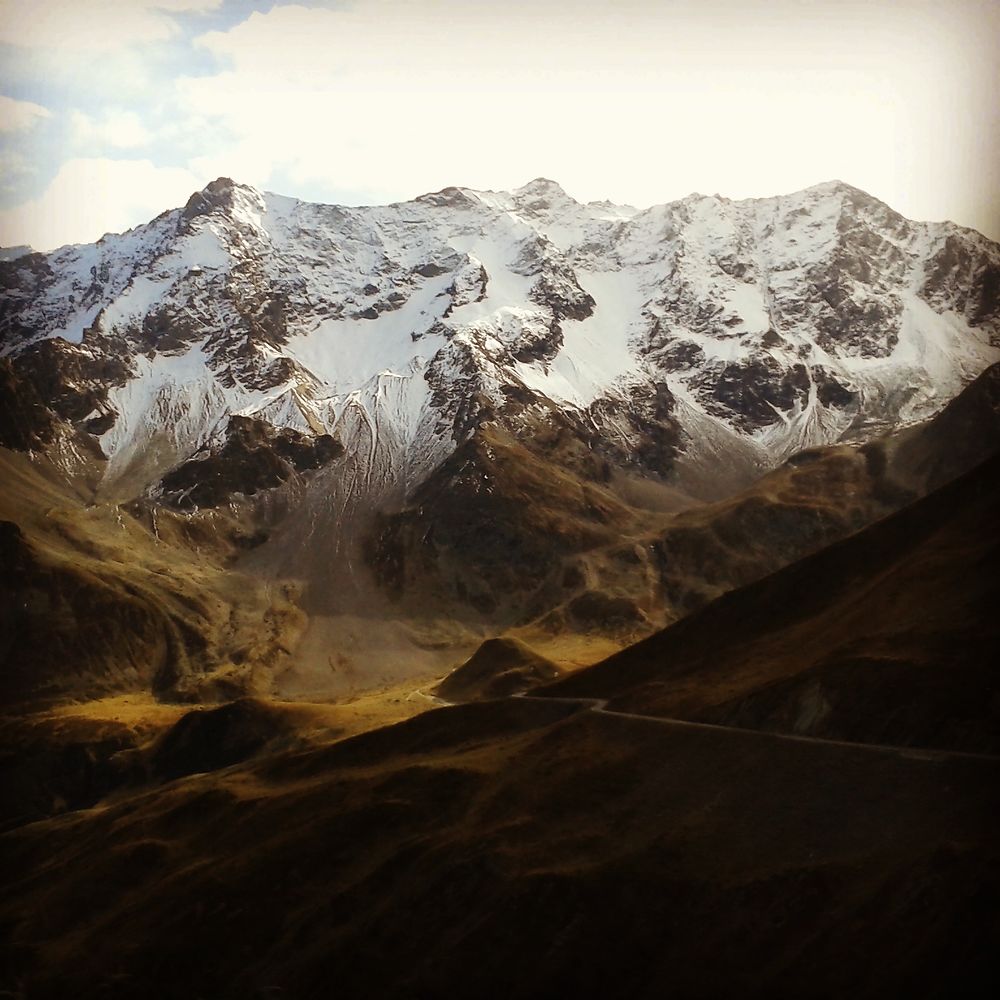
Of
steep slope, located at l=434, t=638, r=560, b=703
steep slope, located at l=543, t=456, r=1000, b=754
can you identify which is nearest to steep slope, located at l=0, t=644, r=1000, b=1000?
steep slope, located at l=543, t=456, r=1000, b=754

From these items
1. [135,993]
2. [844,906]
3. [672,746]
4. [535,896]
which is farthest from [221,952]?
[844,906]

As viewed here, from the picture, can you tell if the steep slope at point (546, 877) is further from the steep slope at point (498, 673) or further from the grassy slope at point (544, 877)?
the steep slope at point (498, 673)

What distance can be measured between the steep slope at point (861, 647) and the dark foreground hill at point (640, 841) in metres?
0.25

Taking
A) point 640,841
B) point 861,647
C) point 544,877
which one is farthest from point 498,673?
point 544,877

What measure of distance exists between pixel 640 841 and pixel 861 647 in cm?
2189

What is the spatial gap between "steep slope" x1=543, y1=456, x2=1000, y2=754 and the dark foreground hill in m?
0.25

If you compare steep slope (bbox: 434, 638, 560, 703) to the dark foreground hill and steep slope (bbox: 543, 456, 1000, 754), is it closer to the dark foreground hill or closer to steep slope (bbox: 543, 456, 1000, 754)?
steep slope (bbox: 543, 456, 1000, 754)

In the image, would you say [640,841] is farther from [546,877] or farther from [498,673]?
[498,673]

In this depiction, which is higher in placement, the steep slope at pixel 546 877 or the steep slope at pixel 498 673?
the steep slope at pixel 546 877

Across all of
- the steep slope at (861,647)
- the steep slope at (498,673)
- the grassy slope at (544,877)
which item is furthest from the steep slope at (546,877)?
the steep slope at (498,673)

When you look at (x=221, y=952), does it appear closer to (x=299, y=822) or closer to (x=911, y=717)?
(x=299, y=822)

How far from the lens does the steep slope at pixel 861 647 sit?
80438 mm

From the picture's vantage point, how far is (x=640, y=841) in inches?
3137

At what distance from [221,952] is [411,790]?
1764 cm
